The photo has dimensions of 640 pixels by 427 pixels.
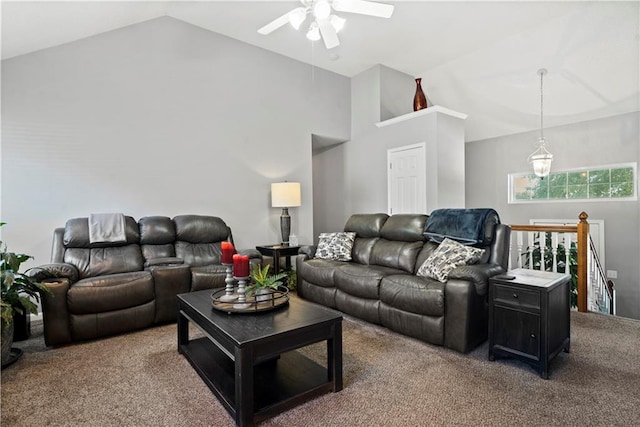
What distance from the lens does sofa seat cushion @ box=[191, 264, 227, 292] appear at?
3293 mm

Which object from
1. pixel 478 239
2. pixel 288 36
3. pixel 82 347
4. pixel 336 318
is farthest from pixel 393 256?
pixel 288 36

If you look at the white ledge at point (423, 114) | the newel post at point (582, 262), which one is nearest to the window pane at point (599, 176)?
the white ledge at point (423, 114)

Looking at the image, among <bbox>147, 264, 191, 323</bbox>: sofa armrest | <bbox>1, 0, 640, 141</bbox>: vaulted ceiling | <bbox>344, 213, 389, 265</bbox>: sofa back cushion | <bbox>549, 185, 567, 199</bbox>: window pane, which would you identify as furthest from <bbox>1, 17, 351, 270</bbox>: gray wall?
<bbox>549, 185, 567, 199</bbox>: window pane

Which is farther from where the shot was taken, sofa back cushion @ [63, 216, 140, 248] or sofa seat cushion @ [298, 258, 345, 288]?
sofa seat cushion @ [298, 258, 345, 288]

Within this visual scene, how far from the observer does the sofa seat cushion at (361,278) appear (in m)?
3.09

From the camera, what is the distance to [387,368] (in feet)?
7.55

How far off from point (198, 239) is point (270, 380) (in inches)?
90.3

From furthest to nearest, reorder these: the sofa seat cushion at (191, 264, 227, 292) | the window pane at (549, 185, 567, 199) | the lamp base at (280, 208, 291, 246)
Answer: the window pane at (549, 185, 567, 199) < the lamp base at (280, 208, 291, 246) < the sofa seat cushion at (191, 264, 227, 292)

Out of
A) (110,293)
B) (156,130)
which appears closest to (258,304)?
(110,293)

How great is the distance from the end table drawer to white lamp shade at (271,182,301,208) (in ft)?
9.31

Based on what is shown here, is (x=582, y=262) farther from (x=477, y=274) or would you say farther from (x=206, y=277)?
(x=206, y=277)

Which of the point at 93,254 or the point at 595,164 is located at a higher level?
the point at 595,164

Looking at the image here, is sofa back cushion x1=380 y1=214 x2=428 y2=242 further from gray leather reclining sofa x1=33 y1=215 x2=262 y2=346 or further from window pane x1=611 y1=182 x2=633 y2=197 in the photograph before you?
window pane x1=611 y1=182 x2=633 y2=197

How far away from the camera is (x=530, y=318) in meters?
2.20
